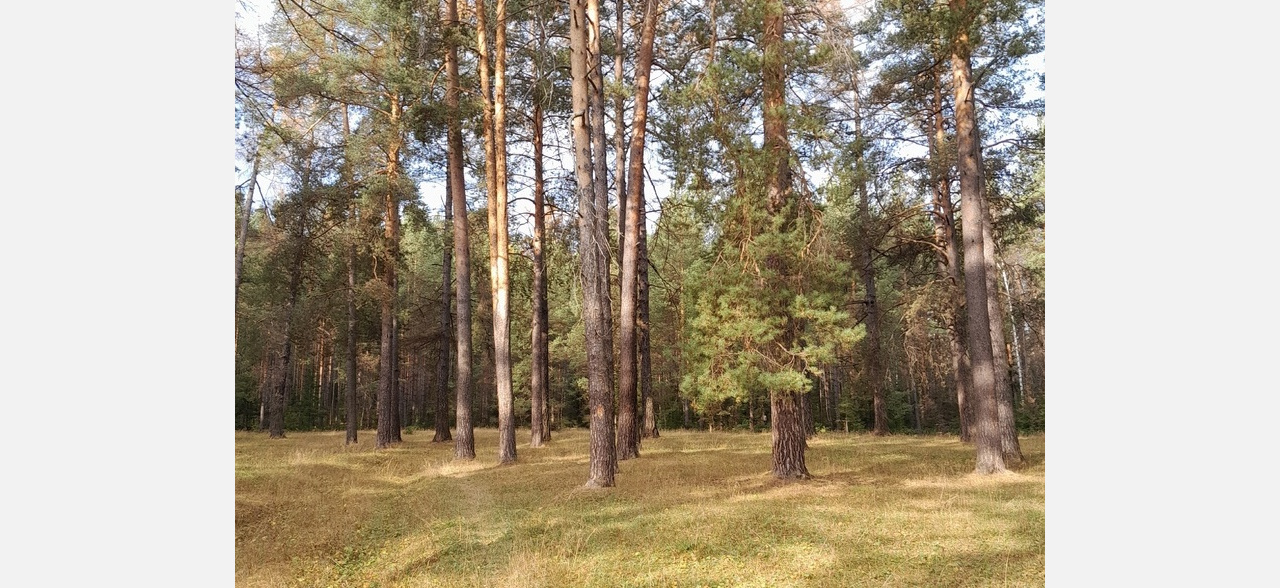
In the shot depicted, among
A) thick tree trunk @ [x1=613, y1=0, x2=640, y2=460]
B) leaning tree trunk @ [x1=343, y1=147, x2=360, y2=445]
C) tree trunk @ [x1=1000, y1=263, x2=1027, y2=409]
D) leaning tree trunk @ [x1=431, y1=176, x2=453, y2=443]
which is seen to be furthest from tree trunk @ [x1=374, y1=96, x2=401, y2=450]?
tree trunk @ [x1=1000, y1=263, x2=1027, y2=409]

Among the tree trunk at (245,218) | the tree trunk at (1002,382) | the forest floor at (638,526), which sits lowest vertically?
the forest floor at (638,526)

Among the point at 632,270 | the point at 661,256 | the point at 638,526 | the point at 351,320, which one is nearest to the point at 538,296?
the point at 661,256

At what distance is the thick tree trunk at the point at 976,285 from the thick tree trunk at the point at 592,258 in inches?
224

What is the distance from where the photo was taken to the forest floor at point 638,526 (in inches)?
211

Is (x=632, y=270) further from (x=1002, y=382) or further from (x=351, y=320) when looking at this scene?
(x=351, y=320)

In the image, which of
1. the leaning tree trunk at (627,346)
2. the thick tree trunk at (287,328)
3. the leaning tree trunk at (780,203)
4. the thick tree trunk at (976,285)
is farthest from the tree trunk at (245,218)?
the thick tree trunk at (976,285)

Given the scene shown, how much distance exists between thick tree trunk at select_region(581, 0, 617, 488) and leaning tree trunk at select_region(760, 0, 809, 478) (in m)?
2.42

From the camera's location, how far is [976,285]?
11.0 metres

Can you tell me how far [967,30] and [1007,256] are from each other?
6773mm

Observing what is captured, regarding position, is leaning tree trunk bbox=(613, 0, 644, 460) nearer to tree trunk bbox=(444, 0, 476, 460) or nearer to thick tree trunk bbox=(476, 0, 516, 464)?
thick tree trunk bbox=(476, 0, 516, 464)

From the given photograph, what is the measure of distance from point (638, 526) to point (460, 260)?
31.1 feet

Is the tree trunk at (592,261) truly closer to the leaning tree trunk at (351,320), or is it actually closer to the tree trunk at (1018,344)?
the leaning tree trunk at (351,320)
